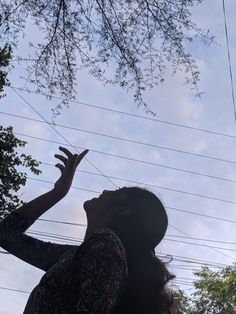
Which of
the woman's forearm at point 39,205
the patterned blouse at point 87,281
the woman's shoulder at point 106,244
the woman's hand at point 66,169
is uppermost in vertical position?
the woman's hand at point 66,169

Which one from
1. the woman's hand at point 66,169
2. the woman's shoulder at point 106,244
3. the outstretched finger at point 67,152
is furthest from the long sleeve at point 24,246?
the woman's shoulder at point 106,244

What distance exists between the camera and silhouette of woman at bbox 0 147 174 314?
160 cm

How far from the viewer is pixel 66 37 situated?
3678 mm

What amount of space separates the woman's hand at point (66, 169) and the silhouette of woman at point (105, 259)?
24 millimetres

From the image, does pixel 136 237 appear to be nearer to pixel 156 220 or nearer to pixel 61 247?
pixel 156 220

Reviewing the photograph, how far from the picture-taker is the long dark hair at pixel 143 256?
5.62ft

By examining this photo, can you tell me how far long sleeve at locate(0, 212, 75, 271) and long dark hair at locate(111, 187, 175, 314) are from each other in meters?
0.39

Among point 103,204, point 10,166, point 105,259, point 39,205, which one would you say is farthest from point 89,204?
point 10,166

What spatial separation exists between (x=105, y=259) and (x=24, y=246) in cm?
67

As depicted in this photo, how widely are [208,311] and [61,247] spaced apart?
19.4m

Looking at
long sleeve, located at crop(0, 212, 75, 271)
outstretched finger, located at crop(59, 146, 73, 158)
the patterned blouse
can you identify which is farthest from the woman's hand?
the patterned blouse

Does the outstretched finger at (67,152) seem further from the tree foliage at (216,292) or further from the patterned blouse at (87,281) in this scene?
the tree foliage at (216,292)

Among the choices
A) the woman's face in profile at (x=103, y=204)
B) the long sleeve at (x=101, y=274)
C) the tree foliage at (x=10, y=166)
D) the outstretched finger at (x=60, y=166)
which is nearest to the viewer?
the long sleeve at (x=101, y=274)

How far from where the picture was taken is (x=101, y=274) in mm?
1592
